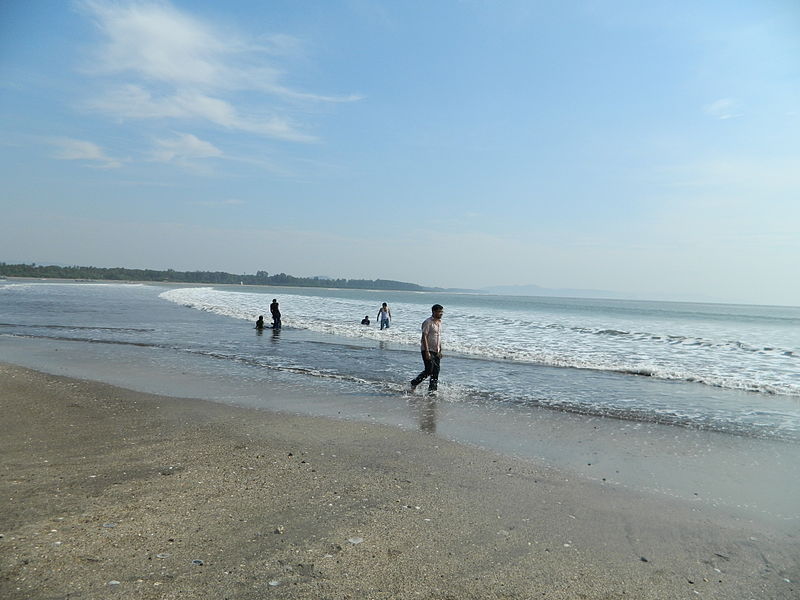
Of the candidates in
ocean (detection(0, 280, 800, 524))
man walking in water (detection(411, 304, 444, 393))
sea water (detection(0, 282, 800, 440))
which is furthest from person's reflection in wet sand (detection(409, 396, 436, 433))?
man walking in water (detection(411, 304, 444, 393))

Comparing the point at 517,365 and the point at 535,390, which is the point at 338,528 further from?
the point at 517,365

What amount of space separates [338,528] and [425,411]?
5.27 metres

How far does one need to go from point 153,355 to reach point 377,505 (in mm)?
12888

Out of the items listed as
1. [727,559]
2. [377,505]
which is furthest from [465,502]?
[727,559]

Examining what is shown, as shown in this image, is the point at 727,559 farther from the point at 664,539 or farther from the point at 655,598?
the point at 655,598

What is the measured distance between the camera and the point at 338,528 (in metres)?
4.33

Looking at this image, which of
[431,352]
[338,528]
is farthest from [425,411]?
[338,528]

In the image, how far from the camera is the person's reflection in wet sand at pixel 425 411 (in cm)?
827

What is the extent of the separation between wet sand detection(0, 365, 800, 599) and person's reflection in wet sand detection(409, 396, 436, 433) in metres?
1.31

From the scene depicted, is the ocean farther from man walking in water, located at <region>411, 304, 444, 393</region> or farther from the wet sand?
the wet sand

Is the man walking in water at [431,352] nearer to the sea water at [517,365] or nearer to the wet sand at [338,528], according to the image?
the sea water at [517,365]

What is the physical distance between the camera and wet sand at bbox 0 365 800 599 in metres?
3.54

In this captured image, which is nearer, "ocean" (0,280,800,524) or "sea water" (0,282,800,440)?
"ocean" (0,280,800,524)

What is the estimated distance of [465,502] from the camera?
5.10 m
